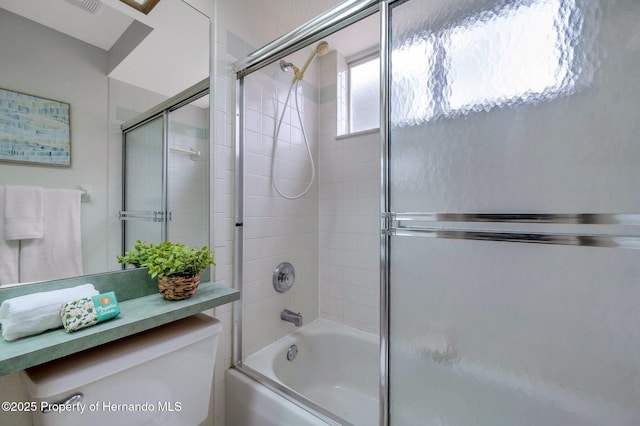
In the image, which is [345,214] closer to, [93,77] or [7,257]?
[93,77]

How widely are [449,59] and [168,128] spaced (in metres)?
1.08

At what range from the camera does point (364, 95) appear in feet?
6.53

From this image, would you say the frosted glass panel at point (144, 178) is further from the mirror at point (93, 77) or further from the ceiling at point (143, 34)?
the ceiling at point (143, 34)

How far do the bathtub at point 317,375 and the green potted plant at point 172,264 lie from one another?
59cm

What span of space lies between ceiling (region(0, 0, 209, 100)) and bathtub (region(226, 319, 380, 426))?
1352 mm

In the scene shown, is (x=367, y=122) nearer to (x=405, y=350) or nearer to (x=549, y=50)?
(x=549, y=50)

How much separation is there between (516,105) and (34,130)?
1347 mm

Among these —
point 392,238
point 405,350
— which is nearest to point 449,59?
point 392,238

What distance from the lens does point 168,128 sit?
3.69 feet

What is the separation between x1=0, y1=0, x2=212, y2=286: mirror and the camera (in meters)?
0.78

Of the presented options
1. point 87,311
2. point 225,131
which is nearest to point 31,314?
point 87,311

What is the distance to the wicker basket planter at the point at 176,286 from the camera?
93cm

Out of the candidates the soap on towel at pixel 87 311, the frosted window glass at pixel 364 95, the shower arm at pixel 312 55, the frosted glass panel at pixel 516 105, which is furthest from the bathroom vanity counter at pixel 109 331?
the frosted window glass at pixel 364 95

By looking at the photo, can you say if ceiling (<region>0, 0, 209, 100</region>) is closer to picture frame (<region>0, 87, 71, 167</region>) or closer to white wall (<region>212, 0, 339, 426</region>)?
white wall (<region>212, 0, 339, 426</region>)
